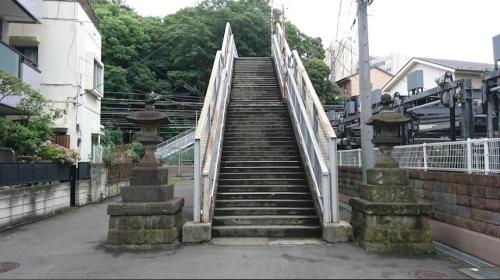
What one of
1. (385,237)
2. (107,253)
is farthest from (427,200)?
(107,253)

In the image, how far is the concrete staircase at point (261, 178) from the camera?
7902mm

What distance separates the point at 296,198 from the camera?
28.8 feet

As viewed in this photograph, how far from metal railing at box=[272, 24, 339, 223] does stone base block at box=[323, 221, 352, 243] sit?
20 cm

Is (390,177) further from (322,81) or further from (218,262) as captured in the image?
(322,81)

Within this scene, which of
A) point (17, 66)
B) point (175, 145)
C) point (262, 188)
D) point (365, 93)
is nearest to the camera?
A: point (365, 93)

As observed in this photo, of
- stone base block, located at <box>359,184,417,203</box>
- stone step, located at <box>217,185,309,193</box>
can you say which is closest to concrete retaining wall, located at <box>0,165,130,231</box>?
stone step, located at <box>217,185,309,193</box>

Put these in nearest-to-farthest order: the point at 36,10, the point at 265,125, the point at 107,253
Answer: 1. the point at 107,253
2. the point at 265,125
3. the point at 36,10

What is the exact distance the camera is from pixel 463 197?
6.64 metres

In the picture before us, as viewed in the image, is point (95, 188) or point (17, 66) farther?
point (95, 188)

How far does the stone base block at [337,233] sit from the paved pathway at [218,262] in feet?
0.64

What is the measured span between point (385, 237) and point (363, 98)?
10.1 feet

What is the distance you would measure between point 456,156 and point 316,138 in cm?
285

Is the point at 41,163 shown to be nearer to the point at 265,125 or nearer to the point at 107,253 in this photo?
the point at 107,253

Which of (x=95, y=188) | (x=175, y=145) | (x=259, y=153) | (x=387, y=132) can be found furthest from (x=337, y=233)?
(x=175, y=145)
